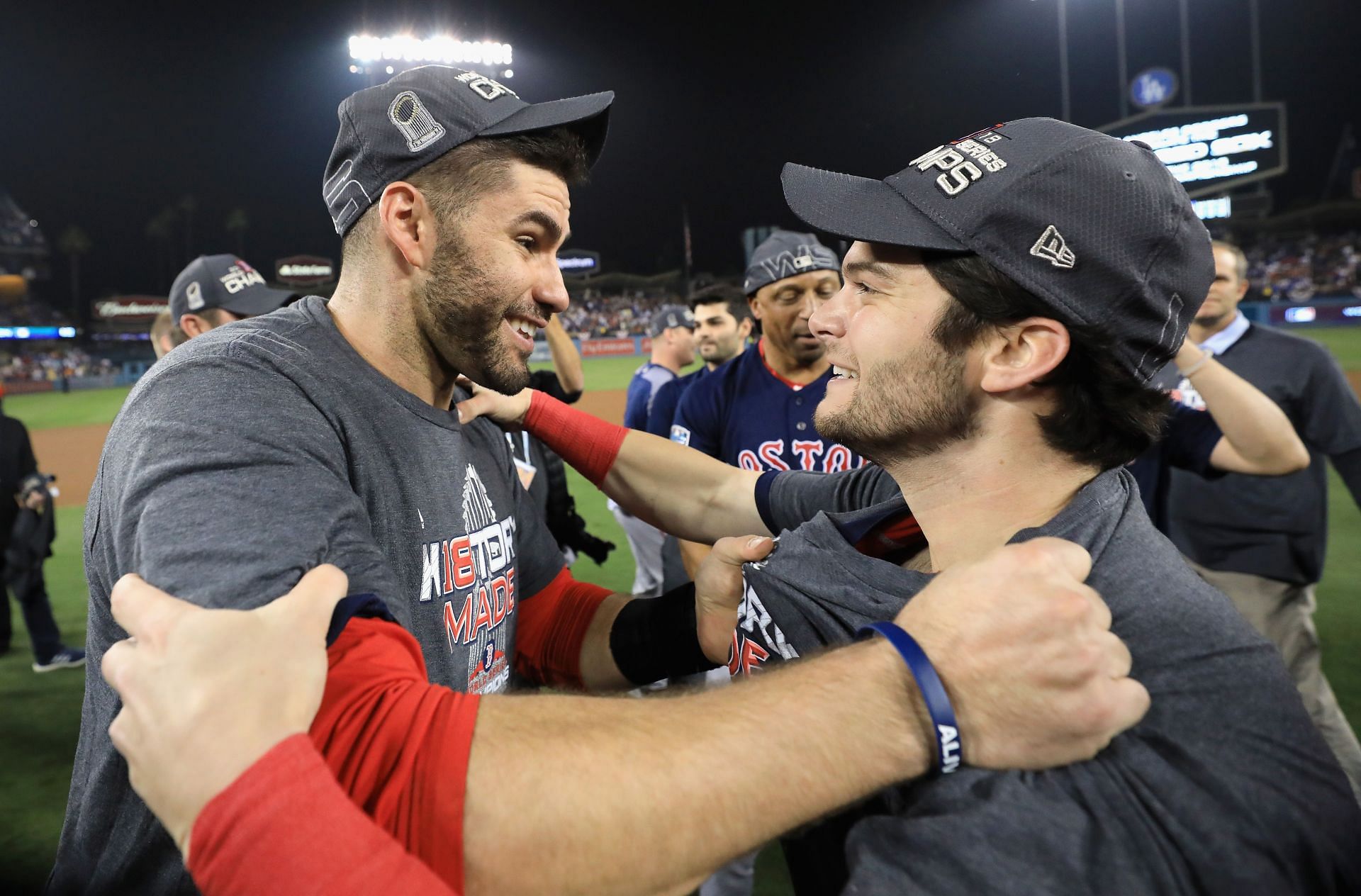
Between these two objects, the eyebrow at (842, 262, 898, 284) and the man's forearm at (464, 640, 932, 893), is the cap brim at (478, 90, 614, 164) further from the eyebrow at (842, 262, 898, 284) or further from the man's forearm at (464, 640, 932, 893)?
the man's forearm at (464, 640, 932, 893)

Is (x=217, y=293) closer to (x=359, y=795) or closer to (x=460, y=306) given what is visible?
(x=460, y=306)

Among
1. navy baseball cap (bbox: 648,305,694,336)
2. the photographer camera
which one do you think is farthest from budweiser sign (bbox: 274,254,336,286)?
navy baseball cap (bbox: 648,305,694,336)

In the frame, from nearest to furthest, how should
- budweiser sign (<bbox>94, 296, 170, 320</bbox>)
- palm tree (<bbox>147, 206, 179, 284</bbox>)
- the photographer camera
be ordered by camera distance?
the photographer camera
budweiser sign (<bbox>94, 296, 170, 320</bbox>)
palm tree (<bbox>147, 206, 179, 284</bbox>)

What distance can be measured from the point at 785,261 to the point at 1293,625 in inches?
114

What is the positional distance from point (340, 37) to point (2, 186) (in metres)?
17.9

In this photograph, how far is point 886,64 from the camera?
71.4 ft

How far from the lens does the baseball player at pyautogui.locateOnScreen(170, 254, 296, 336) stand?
4211mm

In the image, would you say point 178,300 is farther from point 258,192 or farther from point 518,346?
point 258,192

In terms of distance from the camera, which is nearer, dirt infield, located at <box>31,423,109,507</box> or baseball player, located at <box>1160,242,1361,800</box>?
baseball player, located at <box>1160,242,1361,800</box>

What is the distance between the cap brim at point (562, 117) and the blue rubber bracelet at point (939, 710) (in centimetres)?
126

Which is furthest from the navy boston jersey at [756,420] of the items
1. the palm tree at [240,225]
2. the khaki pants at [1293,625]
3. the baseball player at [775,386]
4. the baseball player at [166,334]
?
the palm tree at [240,225]

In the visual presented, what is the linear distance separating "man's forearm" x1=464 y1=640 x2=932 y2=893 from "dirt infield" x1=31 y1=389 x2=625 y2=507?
42.7ft

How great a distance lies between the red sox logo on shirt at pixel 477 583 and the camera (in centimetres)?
151

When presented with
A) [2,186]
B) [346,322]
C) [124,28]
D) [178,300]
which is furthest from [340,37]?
[346,322]
